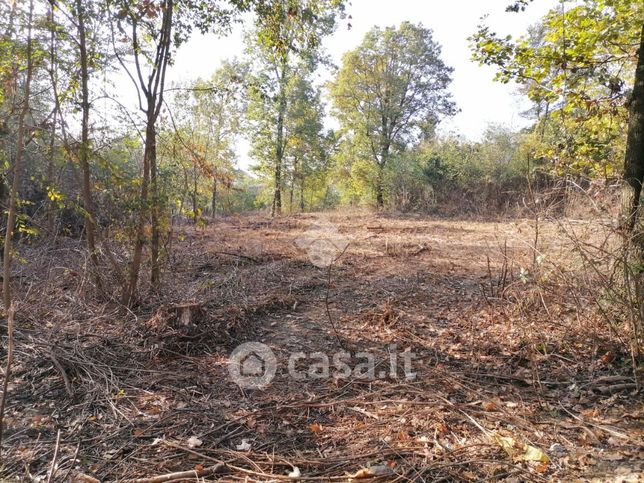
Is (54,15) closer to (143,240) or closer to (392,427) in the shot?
(143,240)

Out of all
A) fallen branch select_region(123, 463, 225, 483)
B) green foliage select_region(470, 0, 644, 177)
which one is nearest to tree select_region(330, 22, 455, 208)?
green foliage select_region(470, 0, 644, 177)

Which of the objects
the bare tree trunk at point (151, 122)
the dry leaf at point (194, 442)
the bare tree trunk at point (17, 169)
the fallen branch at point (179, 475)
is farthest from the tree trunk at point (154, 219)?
the fallen branch at point (179, 475)

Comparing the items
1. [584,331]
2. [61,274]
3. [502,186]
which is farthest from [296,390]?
[502,186]

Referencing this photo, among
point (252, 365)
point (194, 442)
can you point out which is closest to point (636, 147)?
point (252, 365)

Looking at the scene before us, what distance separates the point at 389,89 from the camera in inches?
761

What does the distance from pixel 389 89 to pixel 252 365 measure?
18.4 metres

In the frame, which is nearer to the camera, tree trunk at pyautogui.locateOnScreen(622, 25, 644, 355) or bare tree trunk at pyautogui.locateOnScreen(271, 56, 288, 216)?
tree trunk at pyautogui.locateOnScreen(622, 25, 644, 355)

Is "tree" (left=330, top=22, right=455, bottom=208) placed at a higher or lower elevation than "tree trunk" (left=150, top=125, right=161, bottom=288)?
higher

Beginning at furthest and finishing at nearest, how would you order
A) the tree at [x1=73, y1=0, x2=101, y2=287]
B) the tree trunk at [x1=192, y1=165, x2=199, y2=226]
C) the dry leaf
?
the tree trunk at [x1=192, y1=165, x2=199, y2=226], the tree at [x1=73, y1=0, x2=101, y2=287], the dry leaf

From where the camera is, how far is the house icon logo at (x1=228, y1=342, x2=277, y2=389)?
10.6 feet

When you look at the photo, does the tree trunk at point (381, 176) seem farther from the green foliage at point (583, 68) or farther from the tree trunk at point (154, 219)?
the tree trunk at point (154, 219)

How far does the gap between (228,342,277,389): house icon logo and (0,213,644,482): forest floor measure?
90mm

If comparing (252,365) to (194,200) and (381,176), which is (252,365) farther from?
(381,176)

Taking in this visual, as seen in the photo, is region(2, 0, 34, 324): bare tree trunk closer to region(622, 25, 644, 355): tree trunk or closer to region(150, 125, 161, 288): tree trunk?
region(150, 125, 161, 288): tree trunk
